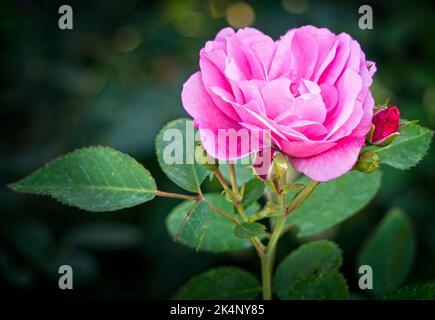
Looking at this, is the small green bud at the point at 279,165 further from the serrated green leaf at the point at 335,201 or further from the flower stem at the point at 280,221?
the serrated green leaf at the point at 335,201

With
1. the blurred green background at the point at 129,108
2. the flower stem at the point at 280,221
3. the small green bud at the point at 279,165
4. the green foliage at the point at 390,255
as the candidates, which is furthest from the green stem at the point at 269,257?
the blurred green background at the point at 129,108

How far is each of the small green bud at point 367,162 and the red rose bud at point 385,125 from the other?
0.02 metres

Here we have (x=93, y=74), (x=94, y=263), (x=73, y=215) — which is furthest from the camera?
(x=93, y=74)

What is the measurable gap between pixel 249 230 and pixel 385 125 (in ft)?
0.70

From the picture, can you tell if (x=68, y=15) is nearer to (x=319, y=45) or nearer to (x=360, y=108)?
(x=319, y=45)

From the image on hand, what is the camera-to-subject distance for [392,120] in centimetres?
69

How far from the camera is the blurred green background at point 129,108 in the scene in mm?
1519

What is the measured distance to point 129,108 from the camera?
1.85 metres

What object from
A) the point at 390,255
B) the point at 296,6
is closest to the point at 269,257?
the point at 390,255

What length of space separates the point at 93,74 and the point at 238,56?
57.0 inches

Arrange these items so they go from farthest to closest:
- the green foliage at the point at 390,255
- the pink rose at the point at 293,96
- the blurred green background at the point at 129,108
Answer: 1. the blurred green background at the point at 129,108
2. the green foliage at the point at 390,255
3. the pink rose at the point at 293,96

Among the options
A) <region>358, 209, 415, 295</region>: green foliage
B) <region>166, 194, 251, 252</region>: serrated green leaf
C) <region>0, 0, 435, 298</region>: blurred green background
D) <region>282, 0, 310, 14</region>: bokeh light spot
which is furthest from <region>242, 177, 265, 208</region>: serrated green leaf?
<region>282, 0, 310, 14</region>: bokeh light spot

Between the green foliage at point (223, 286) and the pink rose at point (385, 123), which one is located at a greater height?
the pink rose at point (385, 123)
